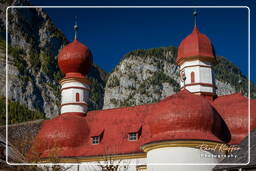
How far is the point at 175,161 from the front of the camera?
38375mm

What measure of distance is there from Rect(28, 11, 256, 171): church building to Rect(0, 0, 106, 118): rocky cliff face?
78234 millimetres

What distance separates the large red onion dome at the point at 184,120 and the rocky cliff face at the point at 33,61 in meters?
88.6

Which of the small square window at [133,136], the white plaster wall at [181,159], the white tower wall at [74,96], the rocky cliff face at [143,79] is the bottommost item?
the white plaster wall at [181,159]

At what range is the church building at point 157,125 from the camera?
3903cm

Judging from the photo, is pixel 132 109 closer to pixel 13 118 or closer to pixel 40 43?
pixel 13 118

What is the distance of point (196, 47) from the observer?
1908 inches

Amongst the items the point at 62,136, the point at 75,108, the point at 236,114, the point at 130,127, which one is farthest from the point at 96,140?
the point at 236,114

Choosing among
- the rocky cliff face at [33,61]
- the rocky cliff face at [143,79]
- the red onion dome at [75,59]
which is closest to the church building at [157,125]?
the red onion dome at [75,59]

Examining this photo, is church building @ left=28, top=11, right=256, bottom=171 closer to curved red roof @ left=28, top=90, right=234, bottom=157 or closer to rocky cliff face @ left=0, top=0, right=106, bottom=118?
curved red roof @ left=28, top=90, right=234, bottom=157

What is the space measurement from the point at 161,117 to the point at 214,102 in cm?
646

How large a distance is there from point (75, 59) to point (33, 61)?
10604 centimetres

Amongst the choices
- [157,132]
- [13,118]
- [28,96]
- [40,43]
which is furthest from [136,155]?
[40,43]

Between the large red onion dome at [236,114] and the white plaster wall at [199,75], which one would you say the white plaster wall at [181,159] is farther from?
the white plaster wall at [199,75]

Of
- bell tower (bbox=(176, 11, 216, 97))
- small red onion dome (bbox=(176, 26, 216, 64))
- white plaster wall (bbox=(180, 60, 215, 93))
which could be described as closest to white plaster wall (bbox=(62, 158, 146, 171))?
bell tower (bbox=(176, 11, 216, 97))
